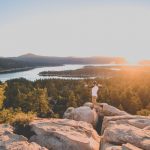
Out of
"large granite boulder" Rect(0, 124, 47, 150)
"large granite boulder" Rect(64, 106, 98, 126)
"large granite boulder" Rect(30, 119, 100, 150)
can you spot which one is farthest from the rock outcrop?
"large granite boulder" Rect(0, 124, 47, 150)

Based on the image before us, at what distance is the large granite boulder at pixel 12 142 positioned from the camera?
16500 mm

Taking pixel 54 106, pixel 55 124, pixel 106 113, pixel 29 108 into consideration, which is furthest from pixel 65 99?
pixel 55 124

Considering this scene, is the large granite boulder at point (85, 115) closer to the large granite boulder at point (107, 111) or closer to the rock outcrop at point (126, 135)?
the large granite boulder at point (107, 111)

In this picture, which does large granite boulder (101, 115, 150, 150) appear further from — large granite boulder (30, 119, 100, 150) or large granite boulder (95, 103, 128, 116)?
large granite boulder (95, 103, 128, 116)

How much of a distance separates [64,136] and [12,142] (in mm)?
3441

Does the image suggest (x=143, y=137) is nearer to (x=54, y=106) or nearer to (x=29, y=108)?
(x=29, y=108)

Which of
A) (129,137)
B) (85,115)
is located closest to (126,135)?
(129,137)

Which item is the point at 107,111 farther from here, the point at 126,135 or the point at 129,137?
the point at 129,137

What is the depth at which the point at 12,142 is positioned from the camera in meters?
17.4

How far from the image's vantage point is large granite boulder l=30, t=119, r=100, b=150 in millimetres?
17812

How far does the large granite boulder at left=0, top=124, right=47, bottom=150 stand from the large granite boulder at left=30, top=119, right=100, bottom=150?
1.43 meters

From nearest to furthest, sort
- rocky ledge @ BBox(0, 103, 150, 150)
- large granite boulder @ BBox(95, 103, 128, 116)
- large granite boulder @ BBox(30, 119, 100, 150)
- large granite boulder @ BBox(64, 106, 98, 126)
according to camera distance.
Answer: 1. rocky ledge @ BBox(0, 103, 150, 150)
2. large granite boulder @ BBox(30, 119, 100, 150)
3. large granite boulder @ BBox(64, 106, 98, 126)
4. large granite boulder @ BBox(95, 103, 128, 116)

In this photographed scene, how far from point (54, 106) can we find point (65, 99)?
563cm

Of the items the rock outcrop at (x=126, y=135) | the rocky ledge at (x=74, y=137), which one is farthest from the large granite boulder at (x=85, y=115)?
the rocky ledge at (x=74, y=137)
